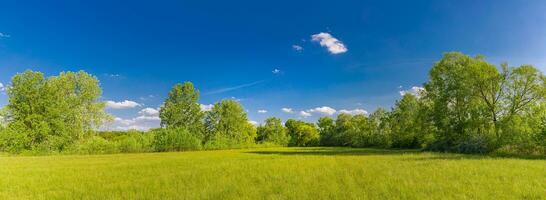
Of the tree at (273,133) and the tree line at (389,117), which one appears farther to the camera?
the tree at (273,133)

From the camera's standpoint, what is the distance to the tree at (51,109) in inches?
2044

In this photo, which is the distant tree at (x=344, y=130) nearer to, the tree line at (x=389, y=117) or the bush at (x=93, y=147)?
the tree line at (x=389, y=117)

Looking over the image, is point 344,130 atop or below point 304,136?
atop

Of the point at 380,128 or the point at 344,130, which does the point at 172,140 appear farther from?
the point at 344,130

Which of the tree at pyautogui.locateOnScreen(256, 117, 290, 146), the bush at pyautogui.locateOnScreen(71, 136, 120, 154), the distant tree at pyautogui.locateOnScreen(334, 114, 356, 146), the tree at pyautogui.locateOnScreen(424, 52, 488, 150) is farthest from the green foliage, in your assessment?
the tree at pyautogui.locateOnScreen(256, 117, 290, 146)

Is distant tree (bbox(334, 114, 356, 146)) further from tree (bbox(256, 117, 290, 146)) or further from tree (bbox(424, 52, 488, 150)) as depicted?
tree (bbox(424, 52, 488, 150))

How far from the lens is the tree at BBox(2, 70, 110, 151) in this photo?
2044 inches

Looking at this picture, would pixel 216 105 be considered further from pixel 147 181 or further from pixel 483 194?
pixel 483 194

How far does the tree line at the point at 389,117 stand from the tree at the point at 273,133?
24206mm

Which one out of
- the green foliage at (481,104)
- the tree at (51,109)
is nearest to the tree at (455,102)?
the green foliage at (481,104)

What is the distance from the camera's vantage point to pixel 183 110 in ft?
266

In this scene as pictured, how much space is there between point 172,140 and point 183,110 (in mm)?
14447

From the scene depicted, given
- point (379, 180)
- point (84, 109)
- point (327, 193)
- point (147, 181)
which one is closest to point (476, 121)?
point (379, 180)

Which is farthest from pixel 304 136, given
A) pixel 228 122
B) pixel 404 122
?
pixel 404 122
